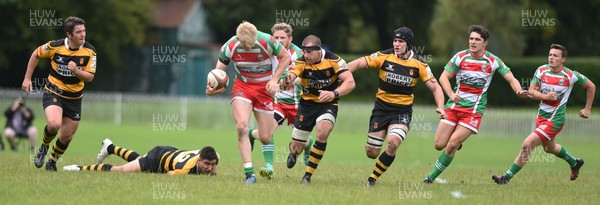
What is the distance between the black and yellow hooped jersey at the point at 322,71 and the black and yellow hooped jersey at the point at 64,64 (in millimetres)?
3314

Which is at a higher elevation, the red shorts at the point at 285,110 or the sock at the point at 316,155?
the red shorts at the point at 285,110

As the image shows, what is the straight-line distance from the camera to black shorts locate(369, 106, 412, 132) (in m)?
13.6

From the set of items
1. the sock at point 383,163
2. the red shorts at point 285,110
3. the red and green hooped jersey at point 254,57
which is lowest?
the sock at point 383,163

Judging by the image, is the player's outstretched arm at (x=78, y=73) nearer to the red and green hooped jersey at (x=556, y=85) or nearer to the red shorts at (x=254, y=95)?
the red shorts at (x=254, y=95)

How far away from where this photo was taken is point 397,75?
13.7m

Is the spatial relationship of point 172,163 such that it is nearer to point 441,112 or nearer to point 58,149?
point 58,149

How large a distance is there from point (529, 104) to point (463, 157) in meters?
15.6

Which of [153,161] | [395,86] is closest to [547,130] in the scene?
[395,86]

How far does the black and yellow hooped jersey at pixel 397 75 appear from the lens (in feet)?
44.8

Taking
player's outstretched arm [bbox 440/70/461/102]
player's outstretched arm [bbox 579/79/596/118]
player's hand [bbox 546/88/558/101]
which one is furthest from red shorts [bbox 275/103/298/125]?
player's outstretched arm [bbox 579/79/596/118]

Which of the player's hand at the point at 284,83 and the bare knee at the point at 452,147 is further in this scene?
the bare knee at the point at 452,147

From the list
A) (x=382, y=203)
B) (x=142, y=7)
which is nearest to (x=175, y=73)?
(x=142, y=7)

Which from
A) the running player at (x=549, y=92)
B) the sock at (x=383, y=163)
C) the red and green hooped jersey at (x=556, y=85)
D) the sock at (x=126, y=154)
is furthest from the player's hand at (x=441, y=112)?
the sock at (x=126, y=154)

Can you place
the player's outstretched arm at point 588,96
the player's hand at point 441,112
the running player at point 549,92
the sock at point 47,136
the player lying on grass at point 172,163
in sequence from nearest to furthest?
the player's hand at point 441,112 < the player lying on grass at point 172,163 < the sock at point 47,136 < the running player at point 549,92 < the player's outstretched arm at point 588,96
